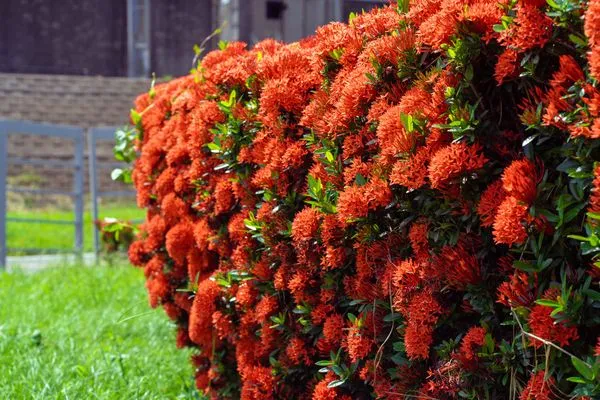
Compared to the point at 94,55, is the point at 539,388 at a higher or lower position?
lower

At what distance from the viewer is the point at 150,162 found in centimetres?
476

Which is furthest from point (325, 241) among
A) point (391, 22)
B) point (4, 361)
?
point (4, 361)

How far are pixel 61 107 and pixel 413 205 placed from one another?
1816 cm

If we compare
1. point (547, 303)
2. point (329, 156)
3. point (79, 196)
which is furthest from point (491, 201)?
point (79, 196)

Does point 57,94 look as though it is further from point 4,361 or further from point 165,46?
point 4,361

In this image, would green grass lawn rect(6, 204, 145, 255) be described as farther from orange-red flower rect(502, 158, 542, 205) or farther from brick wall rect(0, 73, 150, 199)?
orange-red flower rect(502, 158, 542, 205)

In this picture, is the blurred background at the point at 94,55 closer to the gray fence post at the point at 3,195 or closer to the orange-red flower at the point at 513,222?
the gray fence post at the point at 3,195

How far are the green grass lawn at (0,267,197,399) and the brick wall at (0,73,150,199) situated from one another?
34.7 feet

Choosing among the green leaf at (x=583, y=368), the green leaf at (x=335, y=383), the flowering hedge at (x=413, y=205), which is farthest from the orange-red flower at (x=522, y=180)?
the green leaf at (x=335, y=383)

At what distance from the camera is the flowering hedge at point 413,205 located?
2023 millimetres

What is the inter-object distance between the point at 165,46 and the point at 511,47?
20.4m

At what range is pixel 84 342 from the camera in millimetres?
5641

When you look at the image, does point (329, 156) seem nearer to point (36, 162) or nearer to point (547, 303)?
point (547, 303)

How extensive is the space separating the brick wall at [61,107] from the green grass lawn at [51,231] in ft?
6.73
